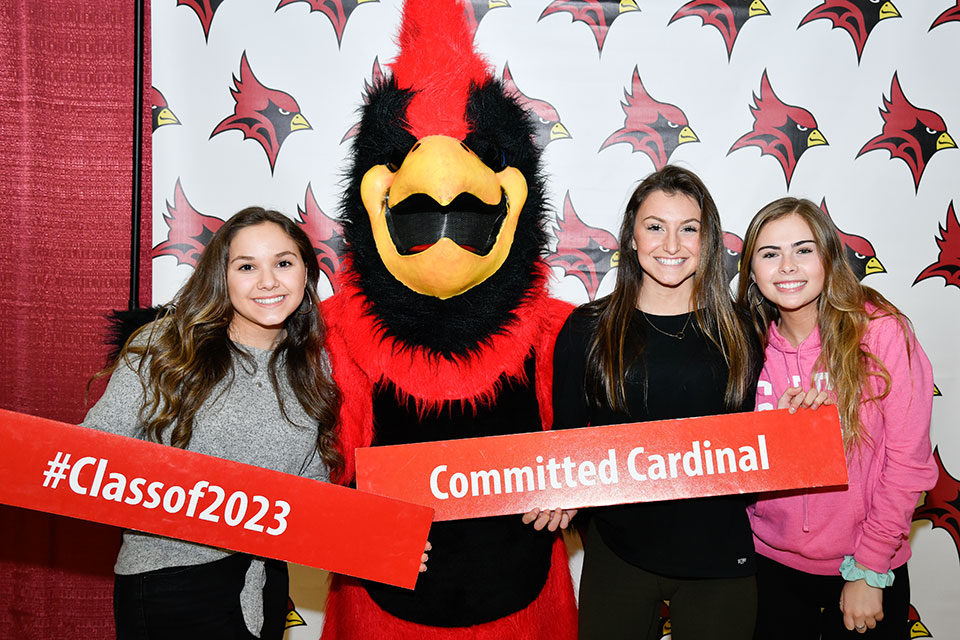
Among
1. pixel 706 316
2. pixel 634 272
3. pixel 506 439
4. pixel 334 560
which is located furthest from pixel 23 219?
pixel 706 316

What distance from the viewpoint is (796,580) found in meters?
1.29

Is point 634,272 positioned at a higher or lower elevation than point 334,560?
higher

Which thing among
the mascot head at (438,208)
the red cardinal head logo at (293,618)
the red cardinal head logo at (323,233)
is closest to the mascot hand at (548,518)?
the mascot head at (438,208)

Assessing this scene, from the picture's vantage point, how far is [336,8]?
71.3 inches

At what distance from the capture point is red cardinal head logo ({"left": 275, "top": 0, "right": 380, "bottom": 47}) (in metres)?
Result: 1.80

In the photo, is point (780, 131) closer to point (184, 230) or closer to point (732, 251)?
point (732, 251)

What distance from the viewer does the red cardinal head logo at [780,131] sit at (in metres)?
1.86

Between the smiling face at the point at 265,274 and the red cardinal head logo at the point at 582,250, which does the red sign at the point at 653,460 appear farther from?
the red cardinal head logo at the point at 582,250

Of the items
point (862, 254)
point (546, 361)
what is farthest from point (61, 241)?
point (862, 254)

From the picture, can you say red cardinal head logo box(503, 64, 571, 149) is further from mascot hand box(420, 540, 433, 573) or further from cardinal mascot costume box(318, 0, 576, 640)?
mascot hand box(420, 540, 433, 573)

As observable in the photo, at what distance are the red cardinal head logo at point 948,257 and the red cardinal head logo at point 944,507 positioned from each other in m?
0.55

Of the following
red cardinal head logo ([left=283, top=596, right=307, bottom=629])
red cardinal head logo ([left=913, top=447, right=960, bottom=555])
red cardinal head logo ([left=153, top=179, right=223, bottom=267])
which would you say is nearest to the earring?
red cardinal head logo ([left=913, top=447, right=960, bottom=555])

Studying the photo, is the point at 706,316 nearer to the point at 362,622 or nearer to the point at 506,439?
the point at 506,439

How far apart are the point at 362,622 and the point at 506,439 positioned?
20.3 inches
